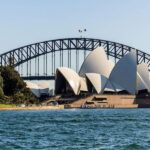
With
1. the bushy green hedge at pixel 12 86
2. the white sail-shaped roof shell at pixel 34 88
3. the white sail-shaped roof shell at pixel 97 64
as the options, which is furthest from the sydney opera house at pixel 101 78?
the bushy green hedge at pixel 12 86

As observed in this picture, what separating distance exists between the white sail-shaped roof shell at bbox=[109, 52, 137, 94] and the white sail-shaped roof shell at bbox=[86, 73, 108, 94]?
6.79ft

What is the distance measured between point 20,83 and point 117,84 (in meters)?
31.4

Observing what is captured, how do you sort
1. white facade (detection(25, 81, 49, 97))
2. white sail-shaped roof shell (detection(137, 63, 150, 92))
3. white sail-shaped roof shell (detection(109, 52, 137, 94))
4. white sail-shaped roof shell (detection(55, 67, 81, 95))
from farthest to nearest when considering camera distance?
white facade (detection(25, 81, 49, 97))
white sail-shaped roof shell (detection(137, 63, 150, 92))
white sail-shaped roof shell (detection(55, 67, 81, 95))
white sail-shaped roof shell (detection(109, 52, 137, 94))

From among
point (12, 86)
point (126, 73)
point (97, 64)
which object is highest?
point (97, 64)

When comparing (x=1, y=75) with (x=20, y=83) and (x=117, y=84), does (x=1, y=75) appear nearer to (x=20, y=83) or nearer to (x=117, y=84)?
(x=20, y=83)

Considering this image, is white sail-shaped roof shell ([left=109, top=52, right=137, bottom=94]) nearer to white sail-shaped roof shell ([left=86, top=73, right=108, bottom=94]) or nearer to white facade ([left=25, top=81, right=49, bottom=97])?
white sail-shaped roof shell ([left=86, top=73, right=108, bottom=94])

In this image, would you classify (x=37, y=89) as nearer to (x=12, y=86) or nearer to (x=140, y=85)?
(x=140, y=85)

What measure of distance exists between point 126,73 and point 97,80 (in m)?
8.76

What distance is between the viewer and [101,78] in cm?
15762

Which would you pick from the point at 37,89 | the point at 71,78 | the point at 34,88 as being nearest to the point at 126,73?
the point at 71,78

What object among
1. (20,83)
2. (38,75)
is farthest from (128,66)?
(38,75)

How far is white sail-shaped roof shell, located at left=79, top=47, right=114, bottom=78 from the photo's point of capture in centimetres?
15625

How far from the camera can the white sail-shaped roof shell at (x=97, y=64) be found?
15625 cm

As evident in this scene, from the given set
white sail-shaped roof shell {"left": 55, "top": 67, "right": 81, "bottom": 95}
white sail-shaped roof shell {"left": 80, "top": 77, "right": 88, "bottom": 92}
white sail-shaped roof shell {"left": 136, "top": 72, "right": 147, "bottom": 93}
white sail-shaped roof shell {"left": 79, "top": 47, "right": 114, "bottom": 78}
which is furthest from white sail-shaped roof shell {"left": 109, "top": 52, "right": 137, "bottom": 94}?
white sail-shaped roof shell {"left": 55, "top": 67, "right": 81, "bottom": 95}
